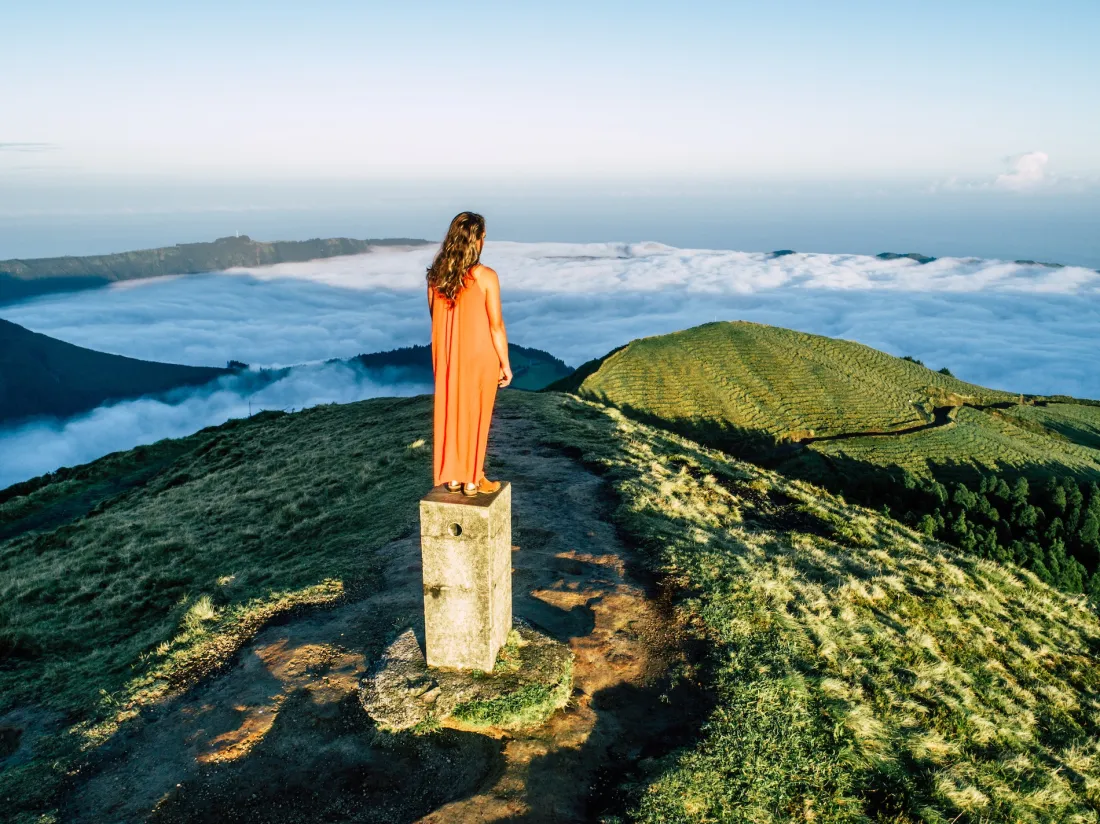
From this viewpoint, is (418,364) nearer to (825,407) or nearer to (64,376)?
(64,376)

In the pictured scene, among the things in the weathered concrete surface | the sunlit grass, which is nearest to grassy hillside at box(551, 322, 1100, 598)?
the sunlit grass

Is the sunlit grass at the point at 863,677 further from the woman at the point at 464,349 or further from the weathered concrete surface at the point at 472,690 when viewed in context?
the woman at the point at 464,349

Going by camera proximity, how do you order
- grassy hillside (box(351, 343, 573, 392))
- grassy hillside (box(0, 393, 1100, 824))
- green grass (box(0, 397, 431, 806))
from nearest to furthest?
grassy hillside (box(0, 393, 1100, 824)), green grass (box(0, 397, 431, 806)), grassy hillside (box(351, 343, 573, 392))

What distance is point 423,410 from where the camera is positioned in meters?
27.8

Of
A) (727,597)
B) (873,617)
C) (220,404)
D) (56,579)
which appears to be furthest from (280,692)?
(220,404)

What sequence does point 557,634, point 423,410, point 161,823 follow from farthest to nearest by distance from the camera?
point 423,410, point 557,634, point 161,823

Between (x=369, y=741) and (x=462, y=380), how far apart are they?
11.9ft

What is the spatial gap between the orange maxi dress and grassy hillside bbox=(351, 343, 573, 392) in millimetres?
124743

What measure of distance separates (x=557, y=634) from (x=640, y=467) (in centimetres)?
954

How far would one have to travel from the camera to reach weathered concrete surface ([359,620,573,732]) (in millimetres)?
6703

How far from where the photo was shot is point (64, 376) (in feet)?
481

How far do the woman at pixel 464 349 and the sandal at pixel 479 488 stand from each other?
0.03ft

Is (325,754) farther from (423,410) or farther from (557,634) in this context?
(423,410)

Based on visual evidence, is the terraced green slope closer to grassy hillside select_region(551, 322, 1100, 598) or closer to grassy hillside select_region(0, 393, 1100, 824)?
grassy hillside select_region(551, 322, 1100, 598)
